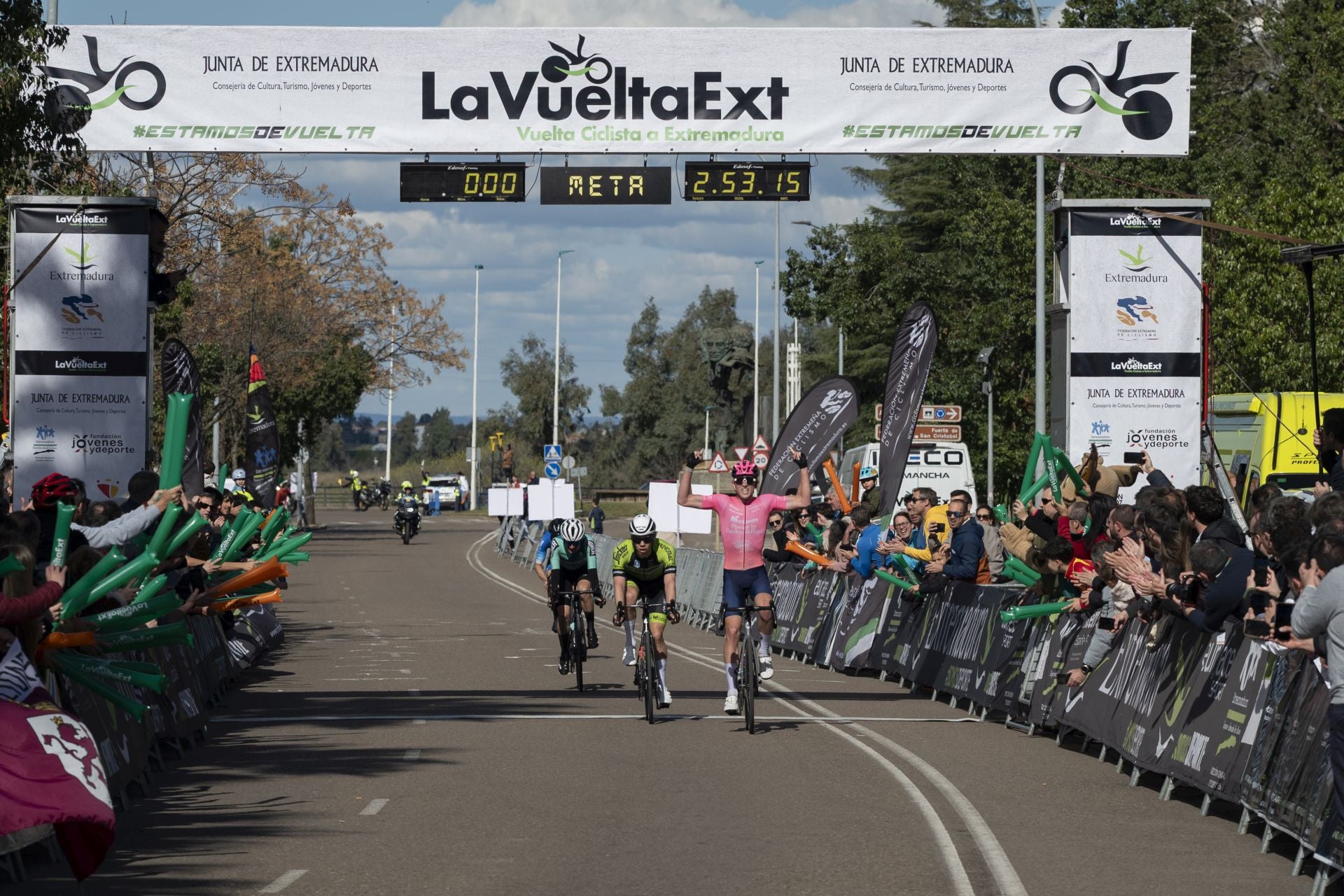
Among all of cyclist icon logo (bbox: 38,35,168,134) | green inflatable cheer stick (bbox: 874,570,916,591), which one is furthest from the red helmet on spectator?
cyclist icon logo (bbox: 38,35,168,134)

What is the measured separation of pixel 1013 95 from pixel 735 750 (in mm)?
9537

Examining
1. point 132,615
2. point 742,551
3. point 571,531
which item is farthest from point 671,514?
point 132,615

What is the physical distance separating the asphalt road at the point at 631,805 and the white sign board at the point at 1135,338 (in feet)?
13.0

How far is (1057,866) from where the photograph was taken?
976cm

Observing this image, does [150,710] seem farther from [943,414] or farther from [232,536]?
[943,414]

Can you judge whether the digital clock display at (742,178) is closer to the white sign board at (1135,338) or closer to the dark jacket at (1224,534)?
the white sign board at (1135,338)

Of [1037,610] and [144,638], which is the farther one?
[1037,610]

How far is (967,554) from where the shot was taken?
60.8 feet

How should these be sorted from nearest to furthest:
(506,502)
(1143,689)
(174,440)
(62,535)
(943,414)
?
(62,535) < (1143,689) < (174,440) < (943,414) < (506,502)

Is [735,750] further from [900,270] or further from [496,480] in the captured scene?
[496,480]

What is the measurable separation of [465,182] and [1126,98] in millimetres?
7200

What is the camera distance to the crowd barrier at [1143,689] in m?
10.1

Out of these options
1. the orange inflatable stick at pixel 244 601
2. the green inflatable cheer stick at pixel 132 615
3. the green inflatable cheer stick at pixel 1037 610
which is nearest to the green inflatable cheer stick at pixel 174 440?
the orange inflatable stick at pixel 244 601

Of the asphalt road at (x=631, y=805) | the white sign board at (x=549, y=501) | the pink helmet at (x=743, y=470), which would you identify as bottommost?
the asphalt road at (x=631, y=805)
